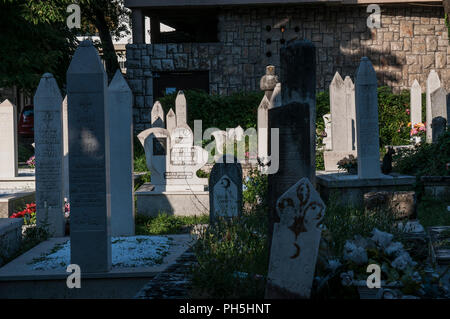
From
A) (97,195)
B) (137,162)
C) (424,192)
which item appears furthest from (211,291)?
(137,162)

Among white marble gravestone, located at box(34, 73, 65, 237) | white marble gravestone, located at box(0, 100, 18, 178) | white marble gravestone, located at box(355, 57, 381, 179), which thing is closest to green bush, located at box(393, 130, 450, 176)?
white marble gravestone, located at box(355, 57, 381, 179)

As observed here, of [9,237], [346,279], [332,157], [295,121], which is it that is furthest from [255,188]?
[346,279]

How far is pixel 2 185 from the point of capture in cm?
1180

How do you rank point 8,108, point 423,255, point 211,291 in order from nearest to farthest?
point 211,291
point 423,255
point 8,108

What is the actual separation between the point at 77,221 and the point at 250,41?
1664cm

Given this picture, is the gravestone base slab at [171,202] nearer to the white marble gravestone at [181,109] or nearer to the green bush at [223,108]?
the white marble gravestone at [181,109]

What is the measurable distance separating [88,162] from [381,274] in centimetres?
284

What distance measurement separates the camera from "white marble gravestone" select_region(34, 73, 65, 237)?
8.71 meters

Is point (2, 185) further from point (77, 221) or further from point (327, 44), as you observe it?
point (327, 44)

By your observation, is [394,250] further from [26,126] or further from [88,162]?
[26,126]

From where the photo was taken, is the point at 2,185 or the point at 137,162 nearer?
the point at 2,185

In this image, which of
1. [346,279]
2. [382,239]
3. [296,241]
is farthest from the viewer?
[382,239]

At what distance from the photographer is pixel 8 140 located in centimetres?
1184

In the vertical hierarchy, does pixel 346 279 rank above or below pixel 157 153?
below
